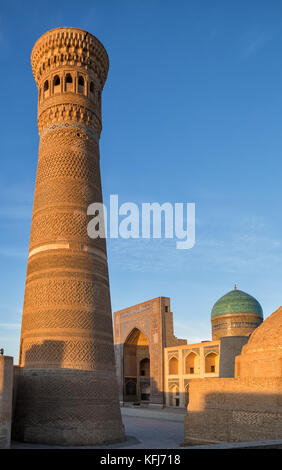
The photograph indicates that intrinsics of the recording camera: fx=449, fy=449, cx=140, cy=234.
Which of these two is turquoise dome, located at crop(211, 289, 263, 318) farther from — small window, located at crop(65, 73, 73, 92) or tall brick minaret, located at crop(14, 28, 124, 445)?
small window, located at crop(65, 73, 73, 92)

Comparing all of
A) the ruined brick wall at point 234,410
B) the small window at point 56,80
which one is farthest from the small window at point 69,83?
the ruined brick wall at point 234,410

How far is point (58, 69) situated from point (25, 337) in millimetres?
8015

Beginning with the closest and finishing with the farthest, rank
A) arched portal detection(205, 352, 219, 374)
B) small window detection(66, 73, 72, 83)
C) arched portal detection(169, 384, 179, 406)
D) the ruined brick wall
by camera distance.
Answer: the ruined brick wall
small window detection(66, 73, 72, 83)
arched portal detection(205, 352, 219, 374)
arched portal detection(169, 384, 179, 406)

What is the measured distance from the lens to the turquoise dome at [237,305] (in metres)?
26.6

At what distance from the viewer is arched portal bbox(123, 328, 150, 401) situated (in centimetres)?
2952

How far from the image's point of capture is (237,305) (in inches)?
1052

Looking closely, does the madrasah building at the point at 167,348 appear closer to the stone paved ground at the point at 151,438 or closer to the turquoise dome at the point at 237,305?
the turquoise dome at the point at 237,305

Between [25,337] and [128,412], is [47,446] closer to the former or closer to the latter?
[25,337]

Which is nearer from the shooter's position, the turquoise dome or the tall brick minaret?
→ the tall brick minaret

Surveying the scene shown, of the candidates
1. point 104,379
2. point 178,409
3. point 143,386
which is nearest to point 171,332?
point 178,409

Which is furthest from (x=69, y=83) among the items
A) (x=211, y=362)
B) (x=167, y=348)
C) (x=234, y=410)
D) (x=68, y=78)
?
(x=167, y=348)

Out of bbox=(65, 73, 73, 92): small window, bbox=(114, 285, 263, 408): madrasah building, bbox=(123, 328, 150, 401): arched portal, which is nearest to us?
bbox=(65, 73, 73, 92): small window

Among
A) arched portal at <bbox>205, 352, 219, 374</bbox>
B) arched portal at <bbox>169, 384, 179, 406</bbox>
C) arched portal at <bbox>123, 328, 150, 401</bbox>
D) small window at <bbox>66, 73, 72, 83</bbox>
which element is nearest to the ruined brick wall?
small window at <bbox>66, 73, 72, 83</bbox>

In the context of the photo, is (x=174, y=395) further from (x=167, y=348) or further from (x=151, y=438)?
(x=151, y=438)
